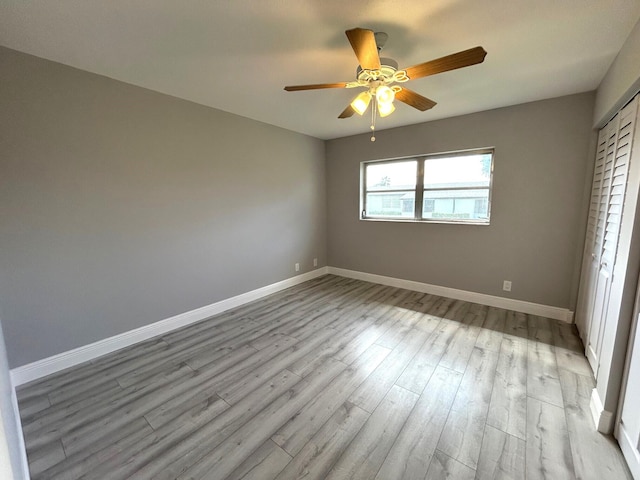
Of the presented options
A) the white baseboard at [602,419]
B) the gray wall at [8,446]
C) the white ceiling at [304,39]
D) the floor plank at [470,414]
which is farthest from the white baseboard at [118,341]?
the white baseboard at [602,419]

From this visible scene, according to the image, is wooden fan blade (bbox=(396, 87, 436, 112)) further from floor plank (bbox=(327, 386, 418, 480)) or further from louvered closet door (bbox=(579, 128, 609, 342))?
floor plank (bbox=(327, 386, 418, 480))

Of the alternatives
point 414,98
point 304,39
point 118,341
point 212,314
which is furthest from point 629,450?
point 118,341

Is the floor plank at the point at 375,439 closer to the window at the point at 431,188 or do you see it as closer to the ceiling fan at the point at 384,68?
the ceiling fan at the point at 384,68

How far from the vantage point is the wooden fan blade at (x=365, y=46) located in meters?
1.30

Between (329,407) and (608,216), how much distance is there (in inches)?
98.5

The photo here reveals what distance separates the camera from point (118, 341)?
8.02 ft

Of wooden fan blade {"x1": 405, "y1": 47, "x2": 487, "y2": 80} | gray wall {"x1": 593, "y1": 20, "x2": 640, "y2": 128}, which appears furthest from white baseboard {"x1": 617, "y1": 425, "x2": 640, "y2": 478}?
wooden fan blade {"x1": 405, "y1": 47, "x2": 487, "y2": 80}

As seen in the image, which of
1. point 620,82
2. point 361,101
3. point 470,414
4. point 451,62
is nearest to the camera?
point 451,62

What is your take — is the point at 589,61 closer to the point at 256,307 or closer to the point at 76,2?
the point at 76,2

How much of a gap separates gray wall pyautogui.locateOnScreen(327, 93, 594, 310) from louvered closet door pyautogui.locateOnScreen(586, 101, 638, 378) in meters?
0.54

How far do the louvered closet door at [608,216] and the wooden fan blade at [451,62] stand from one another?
114 centimetres

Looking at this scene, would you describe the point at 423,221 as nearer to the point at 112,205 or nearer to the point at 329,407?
the point at 329,407

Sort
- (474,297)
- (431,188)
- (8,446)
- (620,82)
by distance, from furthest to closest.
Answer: (431,188) → (474,297) → (620,82) → (8,446)

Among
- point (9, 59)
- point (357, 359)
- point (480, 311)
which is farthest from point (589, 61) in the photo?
point (9, 59)
